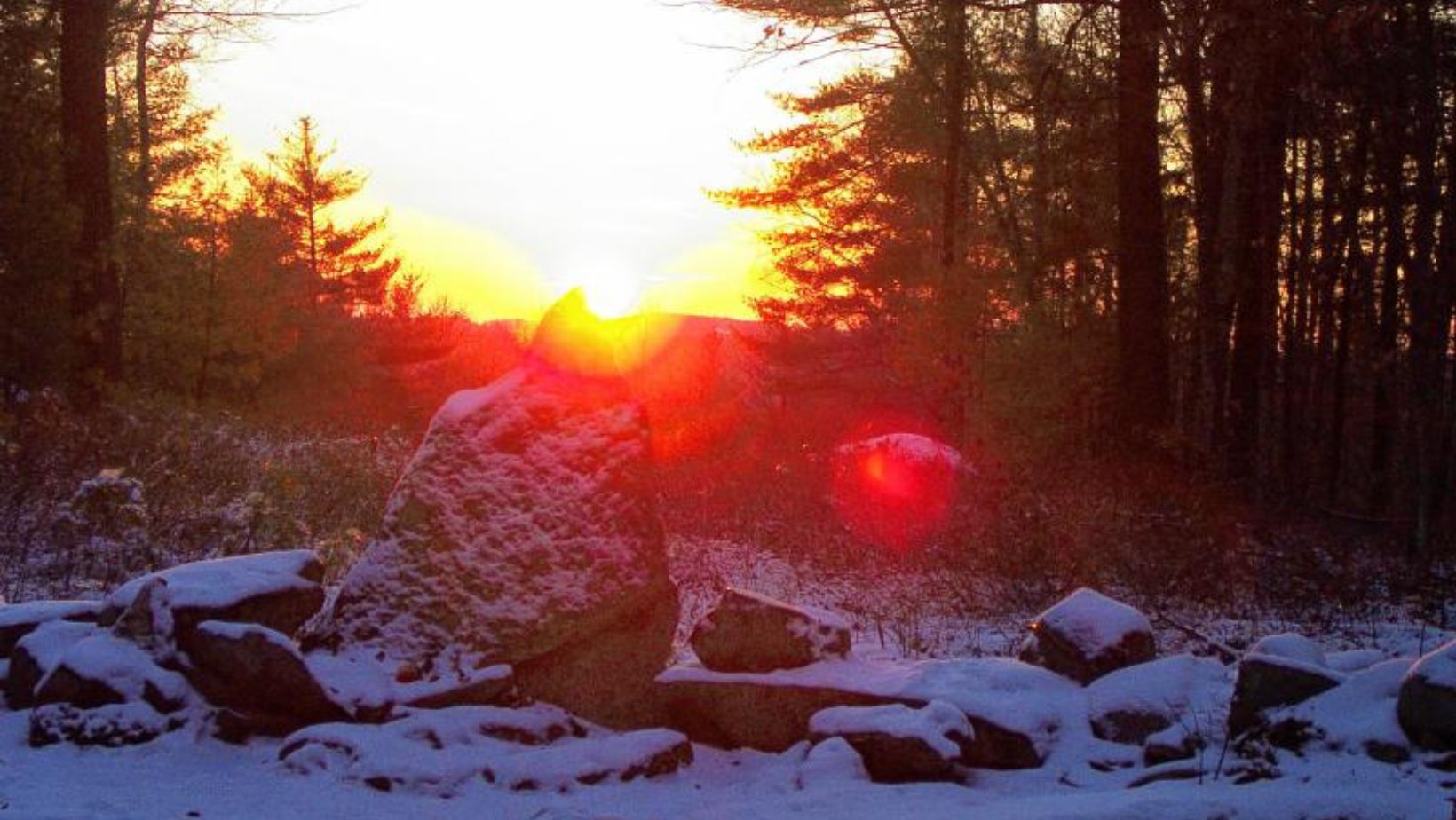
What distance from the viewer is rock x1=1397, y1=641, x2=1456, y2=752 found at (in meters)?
4.79

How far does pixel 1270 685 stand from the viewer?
530 centimetres

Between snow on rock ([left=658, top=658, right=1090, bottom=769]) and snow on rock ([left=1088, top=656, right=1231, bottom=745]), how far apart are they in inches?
4.3

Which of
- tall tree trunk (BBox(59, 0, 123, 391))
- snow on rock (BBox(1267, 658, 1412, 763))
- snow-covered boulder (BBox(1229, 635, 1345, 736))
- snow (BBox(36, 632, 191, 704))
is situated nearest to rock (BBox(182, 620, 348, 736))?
snow (BBox(36, 632, 191, 704))

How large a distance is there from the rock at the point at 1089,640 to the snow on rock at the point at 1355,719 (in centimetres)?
111

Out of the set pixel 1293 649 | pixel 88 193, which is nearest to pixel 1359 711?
pixel 1293 649

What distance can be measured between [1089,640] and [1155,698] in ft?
2.15

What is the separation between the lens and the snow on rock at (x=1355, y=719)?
4898 mm

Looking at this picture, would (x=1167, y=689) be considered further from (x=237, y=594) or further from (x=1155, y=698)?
(x=237, y=594)

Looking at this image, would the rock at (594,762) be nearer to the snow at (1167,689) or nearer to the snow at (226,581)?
the snow at (226,581)

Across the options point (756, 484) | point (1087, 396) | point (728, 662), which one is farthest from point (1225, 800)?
point (1087, 396)

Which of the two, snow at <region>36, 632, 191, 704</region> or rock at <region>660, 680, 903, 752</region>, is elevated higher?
snow at <region>36, 632, 191, 704</region>

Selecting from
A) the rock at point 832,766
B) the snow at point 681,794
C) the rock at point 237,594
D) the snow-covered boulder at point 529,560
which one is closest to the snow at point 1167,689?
the snow at point 681,794

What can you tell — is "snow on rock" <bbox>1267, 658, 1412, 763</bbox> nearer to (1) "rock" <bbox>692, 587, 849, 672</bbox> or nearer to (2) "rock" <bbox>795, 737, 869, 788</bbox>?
(2) "rock" <bbox>795, 737, 869, 788</bbox>

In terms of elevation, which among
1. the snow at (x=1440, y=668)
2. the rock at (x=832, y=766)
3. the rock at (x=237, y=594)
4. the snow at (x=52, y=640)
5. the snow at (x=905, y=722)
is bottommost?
the rock at (x=832, y=766)
